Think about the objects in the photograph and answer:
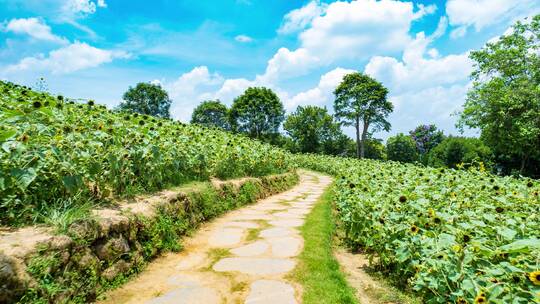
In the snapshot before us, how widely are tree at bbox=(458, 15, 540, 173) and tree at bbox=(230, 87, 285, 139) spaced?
75.2ft

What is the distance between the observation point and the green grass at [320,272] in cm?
273

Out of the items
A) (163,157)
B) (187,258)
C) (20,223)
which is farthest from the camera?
(163,157)

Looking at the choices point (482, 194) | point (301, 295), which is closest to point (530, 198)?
point (482, 194)

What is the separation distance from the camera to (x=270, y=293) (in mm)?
2787

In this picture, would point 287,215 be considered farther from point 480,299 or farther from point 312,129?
point 312,129

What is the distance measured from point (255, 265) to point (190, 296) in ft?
2.83

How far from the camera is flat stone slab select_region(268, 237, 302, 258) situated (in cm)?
375

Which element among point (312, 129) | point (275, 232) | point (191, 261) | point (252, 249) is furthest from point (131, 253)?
point (312, 129)

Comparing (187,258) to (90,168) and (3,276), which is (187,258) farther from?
(3,276)

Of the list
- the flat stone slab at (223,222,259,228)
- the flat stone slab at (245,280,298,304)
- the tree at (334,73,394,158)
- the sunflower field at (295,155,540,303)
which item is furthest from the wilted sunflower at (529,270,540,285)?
the tree at (334,73,394,158)

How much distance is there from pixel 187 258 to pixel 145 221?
632 millimetres

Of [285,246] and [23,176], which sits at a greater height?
[23,176]

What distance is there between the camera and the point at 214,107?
57250 millimetres

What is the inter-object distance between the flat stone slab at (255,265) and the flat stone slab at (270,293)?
249 millimetres
